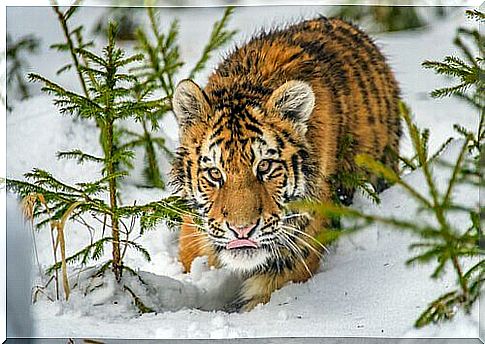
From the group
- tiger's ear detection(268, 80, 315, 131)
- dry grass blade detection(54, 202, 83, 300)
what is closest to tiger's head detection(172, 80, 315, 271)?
tiger's ear detection(268, 80, 315, 131)

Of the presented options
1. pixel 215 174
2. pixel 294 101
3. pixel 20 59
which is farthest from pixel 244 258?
pixel 20 59

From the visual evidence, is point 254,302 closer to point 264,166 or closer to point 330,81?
point 264,166

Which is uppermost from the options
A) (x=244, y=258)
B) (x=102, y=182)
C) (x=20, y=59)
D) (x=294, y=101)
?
(x=20, y=59)

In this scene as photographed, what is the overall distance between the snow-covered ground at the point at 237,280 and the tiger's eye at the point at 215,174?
0.13 m

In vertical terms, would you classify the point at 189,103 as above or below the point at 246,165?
above

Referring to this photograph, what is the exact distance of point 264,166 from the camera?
1.68m

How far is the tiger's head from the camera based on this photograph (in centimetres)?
167

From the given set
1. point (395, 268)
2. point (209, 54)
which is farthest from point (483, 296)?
point (209, 54)

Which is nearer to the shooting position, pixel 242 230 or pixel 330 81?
pixel 242 230

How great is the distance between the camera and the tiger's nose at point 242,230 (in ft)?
5.46

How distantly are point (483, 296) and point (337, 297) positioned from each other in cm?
31

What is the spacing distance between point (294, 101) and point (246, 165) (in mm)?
174

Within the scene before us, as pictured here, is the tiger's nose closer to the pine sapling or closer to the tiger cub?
the tiger cub

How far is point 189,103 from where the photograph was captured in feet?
5.71
